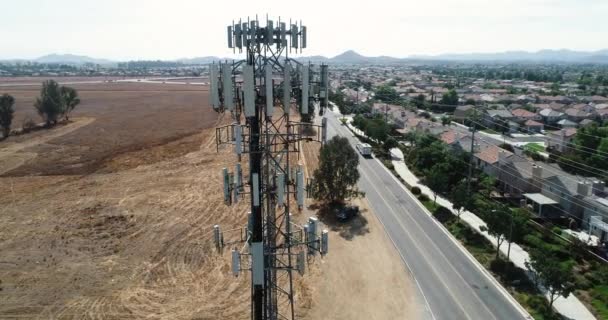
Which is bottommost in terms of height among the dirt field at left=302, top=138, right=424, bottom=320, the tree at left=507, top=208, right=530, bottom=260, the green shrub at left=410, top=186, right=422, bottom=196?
the dirt field at left=302, top=138, right=424, bottom=320

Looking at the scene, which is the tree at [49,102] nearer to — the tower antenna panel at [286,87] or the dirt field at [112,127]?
the dirt field at [112,127]

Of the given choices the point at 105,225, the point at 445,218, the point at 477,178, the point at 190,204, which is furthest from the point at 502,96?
the point at 105,225

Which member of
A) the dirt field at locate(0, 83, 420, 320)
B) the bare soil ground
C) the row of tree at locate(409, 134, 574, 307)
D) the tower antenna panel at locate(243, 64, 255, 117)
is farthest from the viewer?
the bare soil ground

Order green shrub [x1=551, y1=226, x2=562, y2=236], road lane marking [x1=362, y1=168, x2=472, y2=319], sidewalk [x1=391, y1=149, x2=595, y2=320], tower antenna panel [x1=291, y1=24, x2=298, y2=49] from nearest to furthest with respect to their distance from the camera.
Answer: tower antenna panel [x1=291, y1=24, x2=298, y2=49], sidewalk [x1=391, y1=149, x2=595, y2=320], road lane marking [x1=362, y1=168, x2=472, y2=319], green shrub [x1=551, y1=226, x2=562, y2=236]

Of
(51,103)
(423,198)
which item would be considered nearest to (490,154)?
(423,198)

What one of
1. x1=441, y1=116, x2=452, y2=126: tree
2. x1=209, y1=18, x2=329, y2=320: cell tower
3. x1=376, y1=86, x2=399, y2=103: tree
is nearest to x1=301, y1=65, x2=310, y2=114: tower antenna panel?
x1=209, y1=18, x2=329, y2=320: cell tower

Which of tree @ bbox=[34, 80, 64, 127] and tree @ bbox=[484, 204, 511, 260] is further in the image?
tree @ bbox=[34, 80, 64, 127]

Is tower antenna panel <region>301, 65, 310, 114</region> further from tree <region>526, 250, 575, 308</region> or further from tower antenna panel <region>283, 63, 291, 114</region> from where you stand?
tree <region>526, 250, 575, 308</region>
